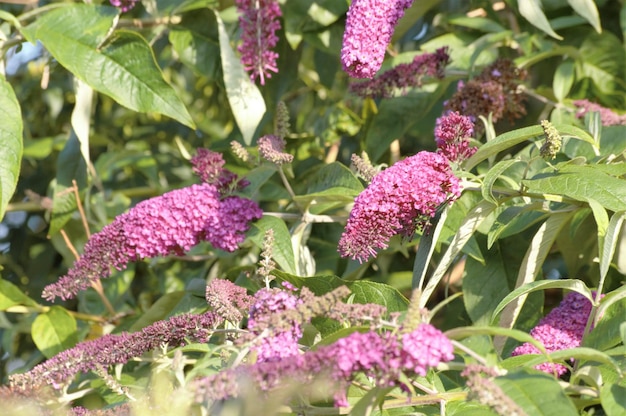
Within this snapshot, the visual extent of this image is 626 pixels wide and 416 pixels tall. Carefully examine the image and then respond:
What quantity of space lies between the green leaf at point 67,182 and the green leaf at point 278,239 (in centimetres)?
59

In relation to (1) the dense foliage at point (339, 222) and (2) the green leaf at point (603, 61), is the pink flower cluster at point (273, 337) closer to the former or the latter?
(1) the dense foliage at point (339, 222)

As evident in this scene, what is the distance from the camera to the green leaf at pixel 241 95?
1695 millimetres

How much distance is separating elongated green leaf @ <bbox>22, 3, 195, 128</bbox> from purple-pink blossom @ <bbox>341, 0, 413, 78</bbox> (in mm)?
357

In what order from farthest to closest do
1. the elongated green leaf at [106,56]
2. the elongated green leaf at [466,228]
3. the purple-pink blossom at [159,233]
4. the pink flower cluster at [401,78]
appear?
1. the pink flower cluster at [401,78]
2. the elongated green leaf at [106,56]
3. the purple-pink blossom at [159,233]
4. the elongated green leaf at [466,228]

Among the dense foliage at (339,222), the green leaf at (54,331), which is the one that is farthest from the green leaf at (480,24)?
the green leaf at (54,331)

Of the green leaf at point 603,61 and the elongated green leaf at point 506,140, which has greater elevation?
the elongated green leaf at point 506,140

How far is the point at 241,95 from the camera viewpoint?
1.71 meters

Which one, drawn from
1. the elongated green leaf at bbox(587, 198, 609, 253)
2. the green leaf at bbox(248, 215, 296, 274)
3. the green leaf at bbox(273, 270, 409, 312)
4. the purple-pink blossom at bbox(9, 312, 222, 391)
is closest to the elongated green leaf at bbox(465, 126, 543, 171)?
the elongated green leaf at bbox(587, 198, 609, 253)

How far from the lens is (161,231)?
4.51ft

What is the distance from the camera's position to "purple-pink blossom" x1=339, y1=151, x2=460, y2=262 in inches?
44.8

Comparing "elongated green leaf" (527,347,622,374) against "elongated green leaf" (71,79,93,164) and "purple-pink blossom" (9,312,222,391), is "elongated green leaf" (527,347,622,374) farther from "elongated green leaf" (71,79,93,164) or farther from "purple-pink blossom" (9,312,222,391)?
"elongated green leaf" (71,79,93,164)

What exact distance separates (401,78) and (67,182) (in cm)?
79

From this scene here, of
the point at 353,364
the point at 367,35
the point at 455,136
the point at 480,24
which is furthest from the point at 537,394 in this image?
the point at 480,24

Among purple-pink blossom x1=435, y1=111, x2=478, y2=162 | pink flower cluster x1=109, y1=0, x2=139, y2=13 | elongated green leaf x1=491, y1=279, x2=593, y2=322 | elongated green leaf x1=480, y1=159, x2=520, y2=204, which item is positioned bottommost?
elongated green leaf x1=491, y1=279, x2=593, y2=322
